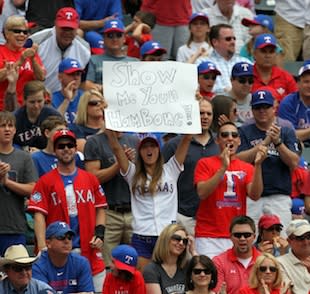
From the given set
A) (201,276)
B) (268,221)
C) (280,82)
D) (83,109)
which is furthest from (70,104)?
(201,276)

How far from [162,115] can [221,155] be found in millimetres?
657

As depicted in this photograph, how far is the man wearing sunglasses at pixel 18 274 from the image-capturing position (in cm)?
1326

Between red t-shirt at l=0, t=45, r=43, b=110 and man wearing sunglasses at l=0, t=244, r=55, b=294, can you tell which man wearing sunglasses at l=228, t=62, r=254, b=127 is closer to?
red t-shirt at l=0, t=45, r=43, b=110

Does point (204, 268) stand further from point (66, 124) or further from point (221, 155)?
point (66, 124)

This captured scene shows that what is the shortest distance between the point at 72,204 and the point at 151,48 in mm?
3642

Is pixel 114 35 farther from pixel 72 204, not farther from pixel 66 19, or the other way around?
pixel 72 204

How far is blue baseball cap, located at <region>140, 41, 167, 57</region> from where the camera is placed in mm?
17672

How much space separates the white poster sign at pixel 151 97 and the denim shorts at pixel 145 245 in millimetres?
976

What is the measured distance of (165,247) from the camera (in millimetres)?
14188

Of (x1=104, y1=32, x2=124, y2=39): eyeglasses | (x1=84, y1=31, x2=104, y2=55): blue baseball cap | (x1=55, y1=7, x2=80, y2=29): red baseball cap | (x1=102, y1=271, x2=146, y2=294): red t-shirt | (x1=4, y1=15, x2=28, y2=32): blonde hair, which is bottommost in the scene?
(x1=102, y1=271, x2=146, y2=294): red t-shirt

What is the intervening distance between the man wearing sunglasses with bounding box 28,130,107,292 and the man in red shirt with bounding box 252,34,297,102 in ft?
12.0

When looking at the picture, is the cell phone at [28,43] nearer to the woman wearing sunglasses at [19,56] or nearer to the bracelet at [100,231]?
Result: the woman wearing sunglasses at [19,56]

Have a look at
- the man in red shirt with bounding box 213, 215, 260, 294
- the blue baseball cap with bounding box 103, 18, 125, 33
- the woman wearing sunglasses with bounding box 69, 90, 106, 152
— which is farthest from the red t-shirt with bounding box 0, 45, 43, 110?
the man in red shirt with bounding box 213, 215, 260, 294

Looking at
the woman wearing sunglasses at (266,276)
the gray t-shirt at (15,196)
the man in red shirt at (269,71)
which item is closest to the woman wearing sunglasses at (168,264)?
the woman wearing sunglasses at (266,276)
